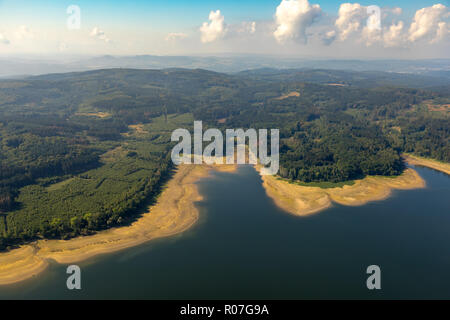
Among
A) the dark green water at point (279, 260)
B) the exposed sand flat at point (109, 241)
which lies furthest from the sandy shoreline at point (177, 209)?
the dark green water at point (279, 260)

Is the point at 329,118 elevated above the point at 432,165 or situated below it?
above

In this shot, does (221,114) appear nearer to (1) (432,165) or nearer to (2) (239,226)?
(1) (432,165)

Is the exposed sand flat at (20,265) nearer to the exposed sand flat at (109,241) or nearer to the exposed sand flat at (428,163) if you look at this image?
the exposed sand flat at (109,241)

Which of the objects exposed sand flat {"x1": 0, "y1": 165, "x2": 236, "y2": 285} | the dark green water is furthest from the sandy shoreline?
the dark green water

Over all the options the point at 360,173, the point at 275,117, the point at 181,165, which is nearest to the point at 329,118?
the point at 275,117

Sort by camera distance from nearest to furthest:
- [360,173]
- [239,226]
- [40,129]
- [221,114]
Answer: [239,226] → [360,173] → [40,129] → [221,114]
